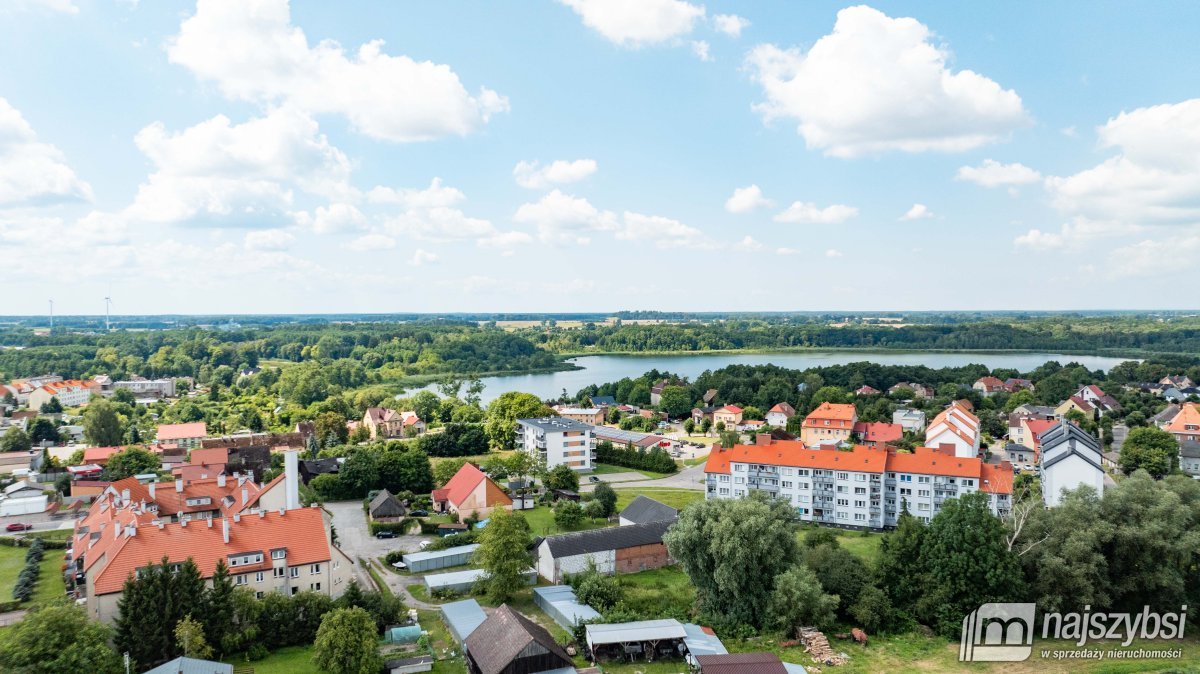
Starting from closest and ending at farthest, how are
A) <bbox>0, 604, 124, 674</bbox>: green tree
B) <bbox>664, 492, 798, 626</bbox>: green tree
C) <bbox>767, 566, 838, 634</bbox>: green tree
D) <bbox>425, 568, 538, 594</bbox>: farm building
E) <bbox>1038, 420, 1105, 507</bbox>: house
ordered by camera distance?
<bbox>0, 604, 124, 674</bbox>: green tree
<bbox>767, 566, 838, 634</bbox>: green tree
<bbox>664, 492, 798, 626</bbox>: green tree
<bbox>425, 568, 538, 594</bbox>: farm building
<bbox>1038, 420, 1105, 507</bbox>: house

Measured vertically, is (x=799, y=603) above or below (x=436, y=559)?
above

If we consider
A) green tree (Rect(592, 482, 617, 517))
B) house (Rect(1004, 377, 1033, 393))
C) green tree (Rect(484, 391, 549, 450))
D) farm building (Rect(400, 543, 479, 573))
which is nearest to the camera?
farm building (Rect(400, 543, 479, 573))

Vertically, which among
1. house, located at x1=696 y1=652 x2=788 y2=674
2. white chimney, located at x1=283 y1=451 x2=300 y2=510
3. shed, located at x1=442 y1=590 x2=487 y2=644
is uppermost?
white chimney, located at x1=283 y1=451 x2=300 y2=510

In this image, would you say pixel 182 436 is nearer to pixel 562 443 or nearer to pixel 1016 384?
pixel 562 443

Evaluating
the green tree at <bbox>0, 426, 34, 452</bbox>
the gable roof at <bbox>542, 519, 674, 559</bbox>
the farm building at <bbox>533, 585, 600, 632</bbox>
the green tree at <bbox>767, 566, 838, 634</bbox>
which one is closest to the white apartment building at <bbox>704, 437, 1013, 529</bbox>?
the gable roof at <bbox>542, 519, 674, 559</bbox>

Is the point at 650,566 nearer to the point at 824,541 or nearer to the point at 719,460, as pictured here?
the point at 824,541

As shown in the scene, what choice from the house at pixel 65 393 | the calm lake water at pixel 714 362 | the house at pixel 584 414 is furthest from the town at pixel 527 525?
the calm lake water at pixel 714 362

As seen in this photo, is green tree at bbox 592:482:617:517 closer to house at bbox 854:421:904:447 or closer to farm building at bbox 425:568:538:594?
farm building at bbox 425:568:538:594

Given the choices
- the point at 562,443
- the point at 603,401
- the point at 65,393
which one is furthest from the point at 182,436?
the point at 603,401
